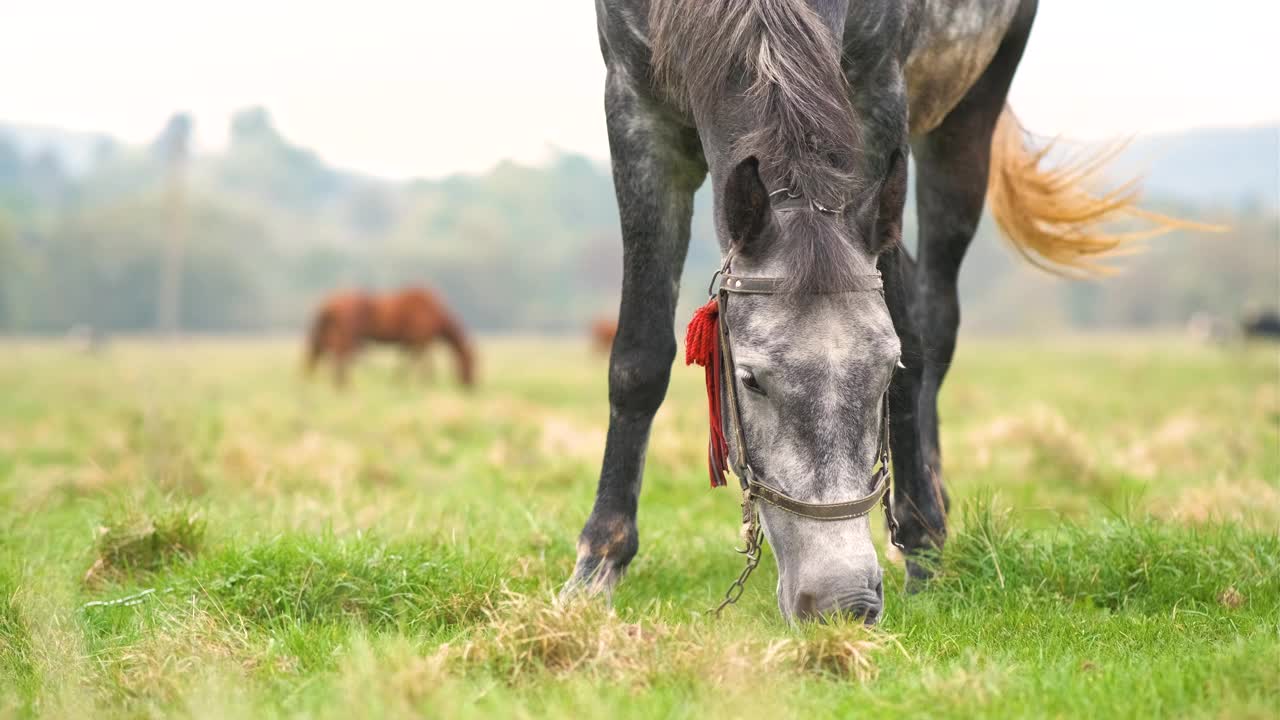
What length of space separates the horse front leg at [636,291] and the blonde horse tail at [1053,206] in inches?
109

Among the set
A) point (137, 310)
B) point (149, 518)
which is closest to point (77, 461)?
point (149, 518)

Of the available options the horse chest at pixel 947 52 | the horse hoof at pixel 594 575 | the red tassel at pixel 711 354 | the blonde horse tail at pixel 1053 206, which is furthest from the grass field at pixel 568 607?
the horse chest at pixel 947 52

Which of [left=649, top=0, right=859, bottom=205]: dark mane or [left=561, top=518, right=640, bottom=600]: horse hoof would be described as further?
[left=561, top=518, right=640, bottom=600]: horse hoof

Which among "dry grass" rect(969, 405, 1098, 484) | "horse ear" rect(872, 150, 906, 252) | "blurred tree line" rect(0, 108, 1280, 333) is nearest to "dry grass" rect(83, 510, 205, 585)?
"horse ear" rect(872, 150, 906, 252)

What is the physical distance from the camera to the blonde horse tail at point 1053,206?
232 inches

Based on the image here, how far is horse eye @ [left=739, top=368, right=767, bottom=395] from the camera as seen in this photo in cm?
301

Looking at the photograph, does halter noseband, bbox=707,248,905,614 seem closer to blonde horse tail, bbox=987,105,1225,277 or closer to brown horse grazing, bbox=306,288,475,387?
blonde horse tail, bbox=987,105,1225,277

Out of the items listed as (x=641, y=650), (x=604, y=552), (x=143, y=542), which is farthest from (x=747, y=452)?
(x=143, y=542)

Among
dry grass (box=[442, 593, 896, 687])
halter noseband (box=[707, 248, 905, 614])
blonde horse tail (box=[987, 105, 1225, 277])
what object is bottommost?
dry grass (box=[442, 593, 896, 687])

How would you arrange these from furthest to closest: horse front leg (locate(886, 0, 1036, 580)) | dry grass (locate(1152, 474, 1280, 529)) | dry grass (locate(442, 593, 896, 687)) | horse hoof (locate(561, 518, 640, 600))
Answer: horse front leg (locate(886, 0, 1036, 580)) < dry grass (locate(1152, 474, 1280, 529)) < horse hoof (locate(561, 518, 640, 600)) < dry grass (locate(442, 593, 896, 687))

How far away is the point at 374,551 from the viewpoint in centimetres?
391

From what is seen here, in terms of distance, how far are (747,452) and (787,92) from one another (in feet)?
3.48

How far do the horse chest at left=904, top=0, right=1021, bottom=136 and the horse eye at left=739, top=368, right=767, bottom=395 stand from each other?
6.14ft

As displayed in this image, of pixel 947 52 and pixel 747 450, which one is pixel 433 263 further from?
pixel 747 450
